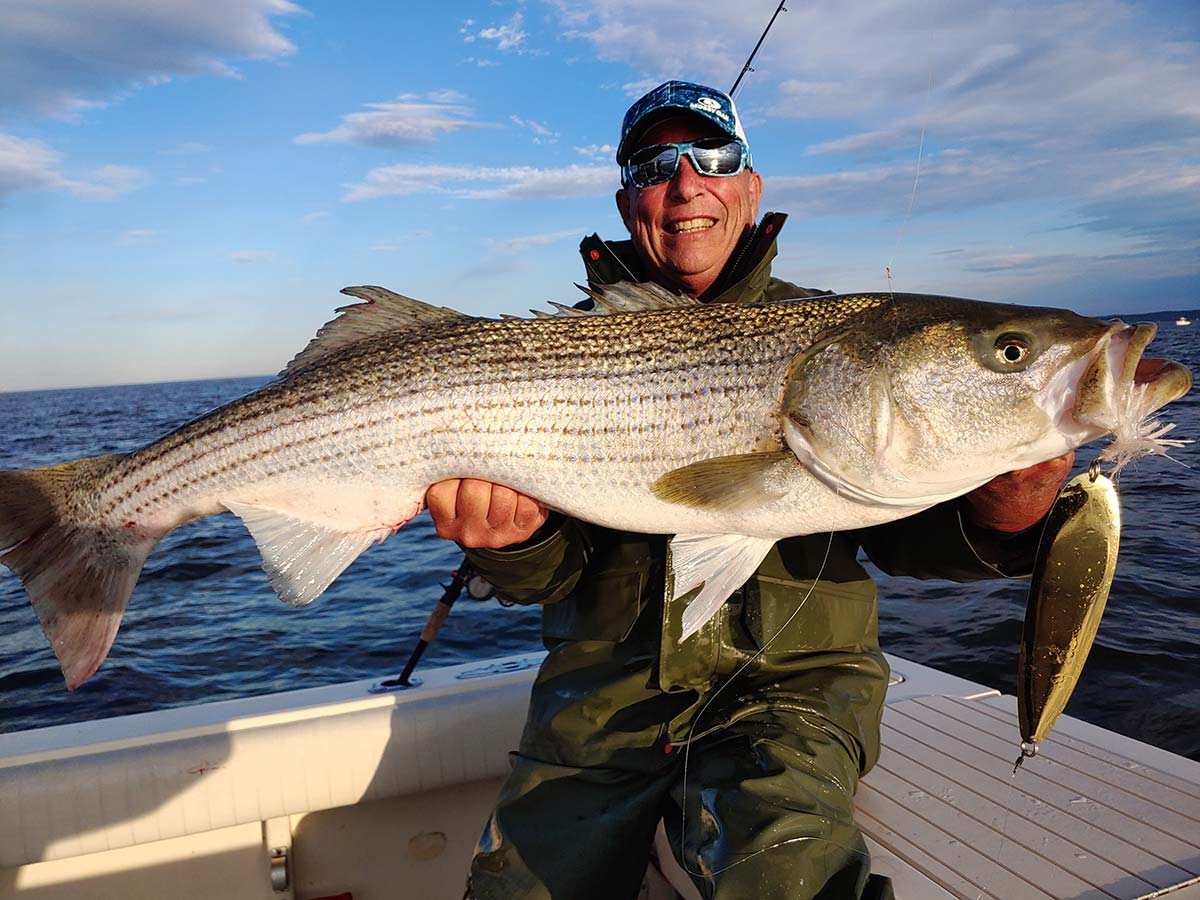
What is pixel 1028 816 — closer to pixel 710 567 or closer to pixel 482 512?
pixel 710 567

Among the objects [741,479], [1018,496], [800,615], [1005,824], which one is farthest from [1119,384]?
[1005,824]

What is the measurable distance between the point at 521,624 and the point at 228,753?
23.8ft

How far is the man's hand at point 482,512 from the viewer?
3.31 m

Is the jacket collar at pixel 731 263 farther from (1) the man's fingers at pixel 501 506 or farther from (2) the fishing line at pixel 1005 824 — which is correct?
(2) the fishing line at pixel 1005 824

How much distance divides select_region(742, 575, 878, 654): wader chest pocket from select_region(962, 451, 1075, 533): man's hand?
2.00 ft

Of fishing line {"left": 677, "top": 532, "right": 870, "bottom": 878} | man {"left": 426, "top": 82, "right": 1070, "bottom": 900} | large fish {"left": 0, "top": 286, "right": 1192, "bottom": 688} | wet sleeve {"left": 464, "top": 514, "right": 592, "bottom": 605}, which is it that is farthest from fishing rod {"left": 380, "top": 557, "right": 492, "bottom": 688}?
fishing line {"left": 677, "top": 532, "right": 870, "bottom": 878}

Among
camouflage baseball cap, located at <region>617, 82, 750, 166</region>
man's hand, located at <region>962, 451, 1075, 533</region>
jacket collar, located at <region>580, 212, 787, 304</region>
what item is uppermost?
camouflage baseball cap, located at <region>617, 82, 750, 166</region>

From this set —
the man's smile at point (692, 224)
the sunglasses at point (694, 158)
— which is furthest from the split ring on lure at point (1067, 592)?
the sunglasses at point (694, 158)

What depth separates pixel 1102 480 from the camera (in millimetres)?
2516

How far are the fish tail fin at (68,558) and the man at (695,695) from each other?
134 centimetres

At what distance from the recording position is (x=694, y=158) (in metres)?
4.08

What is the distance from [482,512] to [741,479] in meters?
1.05

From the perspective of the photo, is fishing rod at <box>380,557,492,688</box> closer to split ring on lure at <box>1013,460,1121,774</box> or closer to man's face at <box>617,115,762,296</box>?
man's face at <box>617,115,762,296</box>

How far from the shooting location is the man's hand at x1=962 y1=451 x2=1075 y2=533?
284cm
